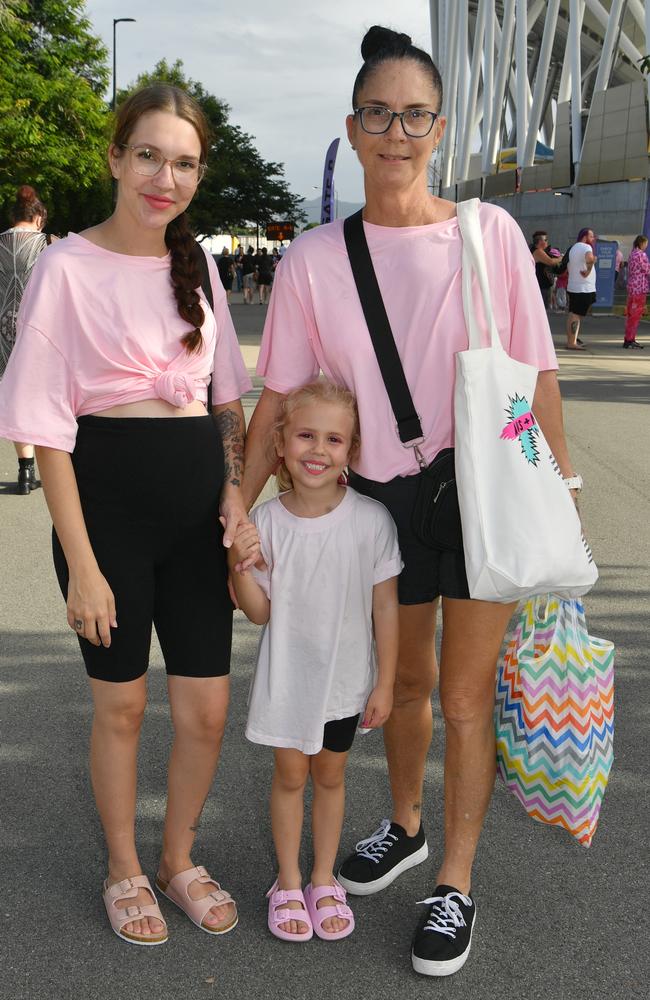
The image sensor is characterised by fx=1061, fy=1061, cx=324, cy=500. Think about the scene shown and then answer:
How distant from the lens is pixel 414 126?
8.50 ft

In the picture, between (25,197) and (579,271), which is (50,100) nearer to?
(579,271)

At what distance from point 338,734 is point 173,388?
Answer: 0.99 m

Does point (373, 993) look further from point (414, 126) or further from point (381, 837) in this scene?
point (414, 126)

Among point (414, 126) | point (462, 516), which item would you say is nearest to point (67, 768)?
point (462, 516)

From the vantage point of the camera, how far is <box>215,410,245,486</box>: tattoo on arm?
2.76m

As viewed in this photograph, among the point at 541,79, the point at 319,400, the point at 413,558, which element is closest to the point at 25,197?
the point at 319,400

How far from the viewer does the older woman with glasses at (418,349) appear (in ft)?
8.49

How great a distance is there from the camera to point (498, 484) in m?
2.50

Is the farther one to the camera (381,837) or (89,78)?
(89,78)

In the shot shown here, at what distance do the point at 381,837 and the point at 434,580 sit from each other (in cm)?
85

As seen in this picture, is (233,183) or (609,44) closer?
(609,44)

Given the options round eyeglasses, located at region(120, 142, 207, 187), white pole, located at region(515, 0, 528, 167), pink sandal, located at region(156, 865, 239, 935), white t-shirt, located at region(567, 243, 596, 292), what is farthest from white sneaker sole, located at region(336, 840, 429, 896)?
white pole, located at region(515, 0, 528, 167)

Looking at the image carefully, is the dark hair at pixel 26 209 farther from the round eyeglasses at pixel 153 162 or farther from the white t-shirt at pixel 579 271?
the white t-shirt at pixel 579 271

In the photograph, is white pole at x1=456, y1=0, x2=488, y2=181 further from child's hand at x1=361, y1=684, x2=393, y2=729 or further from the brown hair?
child's hand at x1=361, y1=684, x2=393, y2=729
